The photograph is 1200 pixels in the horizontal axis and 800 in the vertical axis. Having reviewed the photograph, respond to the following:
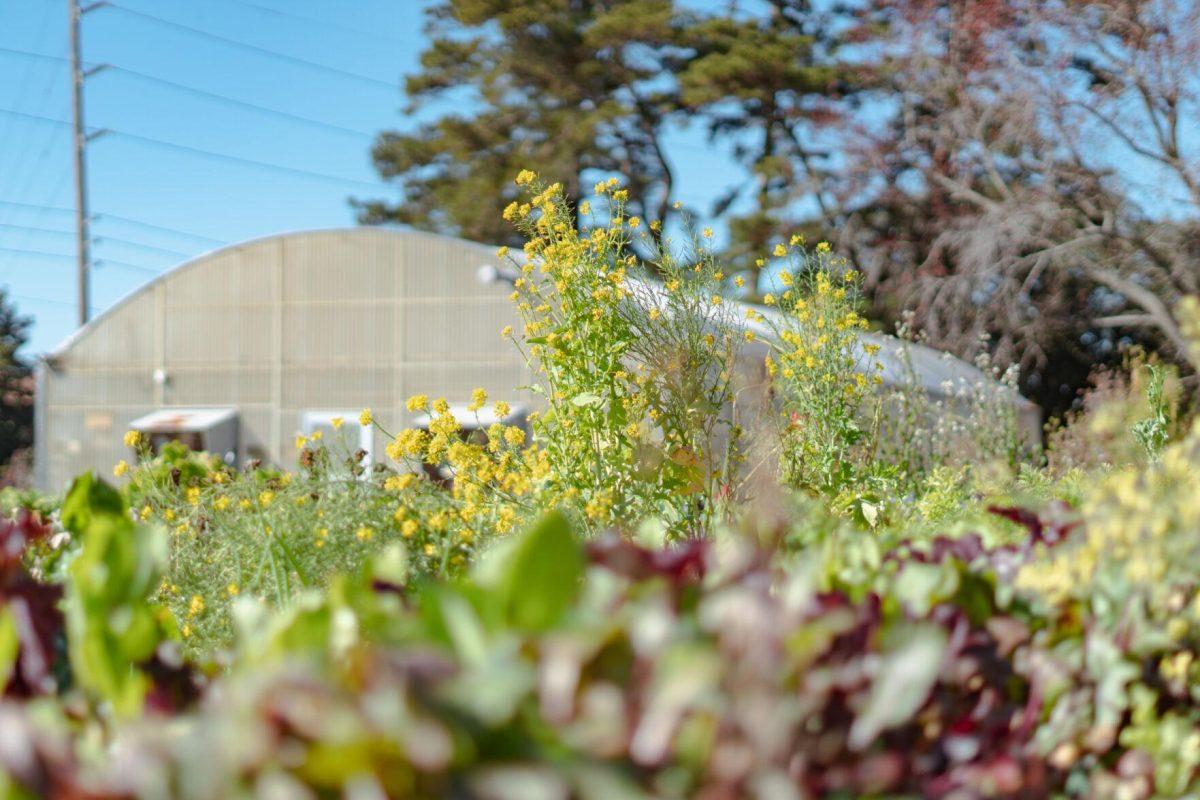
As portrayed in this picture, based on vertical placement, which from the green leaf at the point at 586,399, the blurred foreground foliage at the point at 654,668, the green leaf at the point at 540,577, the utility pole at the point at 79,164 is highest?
the utility pole at the point at 79,164

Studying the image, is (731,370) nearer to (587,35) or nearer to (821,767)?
(821,767)

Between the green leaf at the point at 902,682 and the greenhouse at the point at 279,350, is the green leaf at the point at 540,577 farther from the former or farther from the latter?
the greenhouse at the point at 279,350

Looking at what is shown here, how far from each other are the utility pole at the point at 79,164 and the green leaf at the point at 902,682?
922 inches

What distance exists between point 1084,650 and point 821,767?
55 centimetres

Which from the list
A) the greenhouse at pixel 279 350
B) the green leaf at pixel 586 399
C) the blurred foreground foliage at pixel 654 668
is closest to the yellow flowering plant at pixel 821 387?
the green leaf at pixel 586 399

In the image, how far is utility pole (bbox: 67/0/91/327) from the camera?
22375 millimetres

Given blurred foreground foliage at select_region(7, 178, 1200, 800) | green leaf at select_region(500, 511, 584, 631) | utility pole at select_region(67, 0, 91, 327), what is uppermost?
utility pole at select_region(67, 0, 91, 327)

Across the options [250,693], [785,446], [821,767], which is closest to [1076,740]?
[821,767]

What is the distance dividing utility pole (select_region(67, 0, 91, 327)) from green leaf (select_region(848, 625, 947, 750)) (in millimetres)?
23421

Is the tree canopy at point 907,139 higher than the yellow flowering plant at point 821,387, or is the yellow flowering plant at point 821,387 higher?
the tree canopy at point 907,139

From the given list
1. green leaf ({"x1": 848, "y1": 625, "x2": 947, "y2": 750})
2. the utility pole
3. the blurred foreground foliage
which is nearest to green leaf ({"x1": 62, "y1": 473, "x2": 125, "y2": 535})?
the blurred foreground foliage

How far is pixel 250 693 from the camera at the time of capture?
2.72 feet

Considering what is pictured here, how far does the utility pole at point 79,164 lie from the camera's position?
73.4 ft

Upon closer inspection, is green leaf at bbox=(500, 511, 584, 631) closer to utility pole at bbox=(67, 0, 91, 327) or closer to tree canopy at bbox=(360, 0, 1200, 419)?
tree canopy at bbox=(360, 0, 1200, 419)
